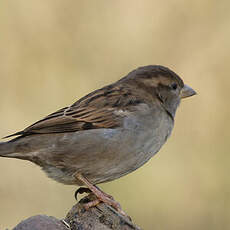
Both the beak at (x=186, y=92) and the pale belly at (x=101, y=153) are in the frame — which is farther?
the beak at (x=186, y=92)

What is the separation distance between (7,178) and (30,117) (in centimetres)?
71

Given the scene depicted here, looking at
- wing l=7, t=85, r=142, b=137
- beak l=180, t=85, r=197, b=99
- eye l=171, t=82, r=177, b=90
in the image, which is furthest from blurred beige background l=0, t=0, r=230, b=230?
wing l=7, t=85, r=142, b=137

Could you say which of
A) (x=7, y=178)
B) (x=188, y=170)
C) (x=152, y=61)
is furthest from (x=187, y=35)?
(x=7, y=178)

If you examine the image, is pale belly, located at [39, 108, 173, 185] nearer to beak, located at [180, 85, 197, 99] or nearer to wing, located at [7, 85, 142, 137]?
wing, located at [7, 85, 142, 137]

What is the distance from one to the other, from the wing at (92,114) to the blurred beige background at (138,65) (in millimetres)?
1751

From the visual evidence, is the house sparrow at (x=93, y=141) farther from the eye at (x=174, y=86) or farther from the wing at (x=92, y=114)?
the eye at (x=174, y=86)

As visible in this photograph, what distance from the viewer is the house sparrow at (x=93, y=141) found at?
4.55m

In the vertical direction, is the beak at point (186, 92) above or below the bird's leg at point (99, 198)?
above

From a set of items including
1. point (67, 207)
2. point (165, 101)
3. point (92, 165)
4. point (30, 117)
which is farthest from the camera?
point (30, 117)

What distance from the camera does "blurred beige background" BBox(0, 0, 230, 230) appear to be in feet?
21.2

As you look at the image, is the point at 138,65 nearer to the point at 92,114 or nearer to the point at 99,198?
the point at 92,114

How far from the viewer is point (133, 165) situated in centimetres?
458

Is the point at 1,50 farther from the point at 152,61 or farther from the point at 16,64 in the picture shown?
the point at 152,61

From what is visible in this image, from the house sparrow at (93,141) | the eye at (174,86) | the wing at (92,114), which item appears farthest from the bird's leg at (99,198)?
A: the eye at (174,86)
